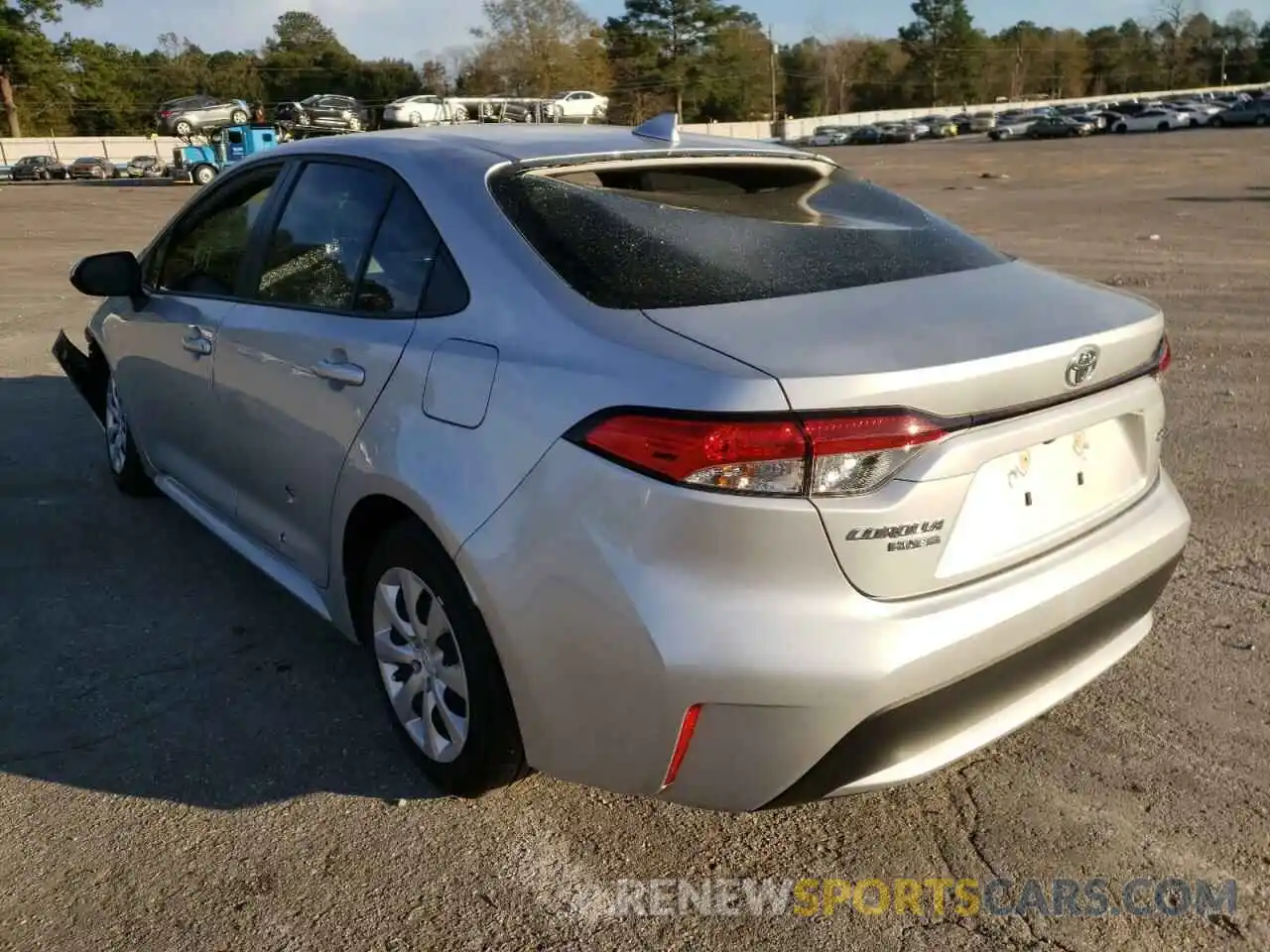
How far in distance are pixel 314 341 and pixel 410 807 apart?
1313 millimetres

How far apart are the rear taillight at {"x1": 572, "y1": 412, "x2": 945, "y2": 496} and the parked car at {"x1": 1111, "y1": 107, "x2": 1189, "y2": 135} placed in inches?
2640

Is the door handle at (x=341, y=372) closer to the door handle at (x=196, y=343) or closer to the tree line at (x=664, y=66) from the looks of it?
the door handle at (x=196, y=343)

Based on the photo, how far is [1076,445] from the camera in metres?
2.45

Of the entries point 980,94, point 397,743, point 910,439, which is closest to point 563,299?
point 910,439

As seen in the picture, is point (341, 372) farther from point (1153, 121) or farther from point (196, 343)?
point (1153, 121)

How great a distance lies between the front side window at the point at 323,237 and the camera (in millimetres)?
3098

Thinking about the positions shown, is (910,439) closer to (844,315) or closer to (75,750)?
(844,315)

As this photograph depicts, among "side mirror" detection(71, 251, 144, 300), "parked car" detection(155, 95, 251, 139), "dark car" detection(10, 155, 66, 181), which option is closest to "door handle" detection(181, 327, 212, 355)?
"side mirror" detection(71, 251, 144, 300)

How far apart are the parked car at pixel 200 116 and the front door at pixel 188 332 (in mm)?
44416

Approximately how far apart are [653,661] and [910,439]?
2.15 feet

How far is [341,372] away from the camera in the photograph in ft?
9.53

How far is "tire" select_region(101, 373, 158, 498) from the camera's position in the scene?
4906 millimetres

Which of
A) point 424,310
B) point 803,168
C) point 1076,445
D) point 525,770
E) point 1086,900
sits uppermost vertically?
point 803,168

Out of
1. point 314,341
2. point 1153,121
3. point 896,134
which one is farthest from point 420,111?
point 314,341
